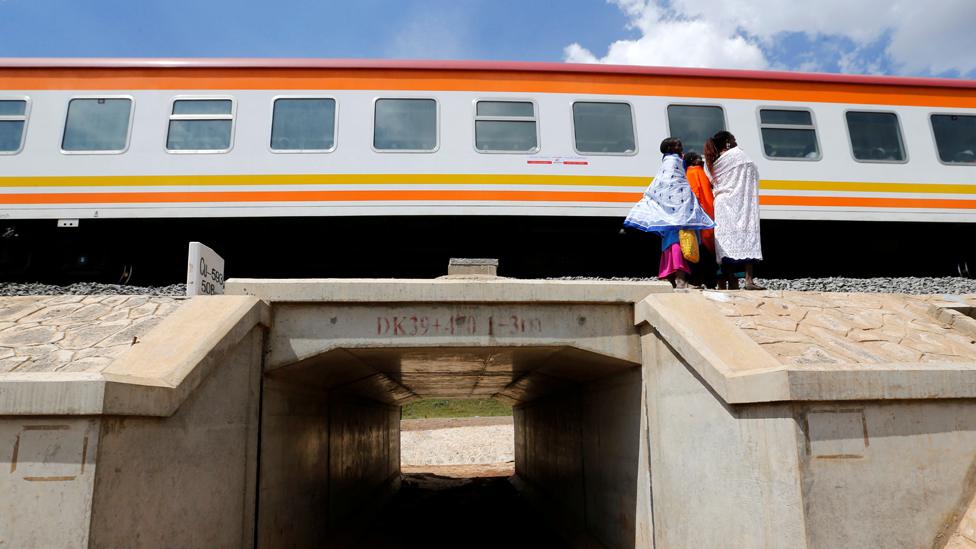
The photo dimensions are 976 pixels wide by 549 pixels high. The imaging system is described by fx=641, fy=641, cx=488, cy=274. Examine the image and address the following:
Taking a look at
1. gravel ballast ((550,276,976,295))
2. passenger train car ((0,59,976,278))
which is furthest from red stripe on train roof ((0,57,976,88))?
gravel ballast ((550,276,976,295))

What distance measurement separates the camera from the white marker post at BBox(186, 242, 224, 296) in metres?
5.29

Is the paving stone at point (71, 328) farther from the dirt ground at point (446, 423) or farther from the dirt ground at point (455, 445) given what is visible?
the dirt ground at point (446, 423)

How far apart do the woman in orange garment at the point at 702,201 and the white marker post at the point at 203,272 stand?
4.60m

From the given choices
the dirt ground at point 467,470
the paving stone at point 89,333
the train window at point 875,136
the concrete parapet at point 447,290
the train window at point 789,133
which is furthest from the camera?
the dirt ground at point 467,470

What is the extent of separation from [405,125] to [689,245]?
399 centimetres

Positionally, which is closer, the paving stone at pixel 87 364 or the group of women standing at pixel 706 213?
the paving stone at pixel 87 364

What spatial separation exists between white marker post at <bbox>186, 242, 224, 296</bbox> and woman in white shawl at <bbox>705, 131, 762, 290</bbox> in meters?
4.82

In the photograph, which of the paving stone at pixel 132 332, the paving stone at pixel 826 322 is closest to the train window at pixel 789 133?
the paving stone at pixel 826 322

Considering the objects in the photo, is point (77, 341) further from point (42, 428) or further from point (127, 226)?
point (127, 226)

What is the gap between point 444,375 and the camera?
9.59 metres

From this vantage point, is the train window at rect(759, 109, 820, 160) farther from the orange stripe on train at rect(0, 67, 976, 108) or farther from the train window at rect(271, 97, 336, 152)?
the train window at rect(271, 97, 336, 152)

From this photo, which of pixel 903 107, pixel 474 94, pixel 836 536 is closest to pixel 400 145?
pixel 474 94

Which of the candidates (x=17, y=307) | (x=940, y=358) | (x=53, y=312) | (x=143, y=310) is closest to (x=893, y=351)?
(x=940, y=358)

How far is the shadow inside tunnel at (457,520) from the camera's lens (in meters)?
9.36
